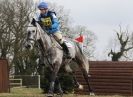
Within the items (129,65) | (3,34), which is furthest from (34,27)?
(3,34)

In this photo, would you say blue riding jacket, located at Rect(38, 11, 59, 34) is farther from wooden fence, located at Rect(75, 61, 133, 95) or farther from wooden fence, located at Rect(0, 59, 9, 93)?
wooden fence, located at Rect(0, 59, 9, 93)

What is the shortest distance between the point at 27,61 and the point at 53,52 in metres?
52.1

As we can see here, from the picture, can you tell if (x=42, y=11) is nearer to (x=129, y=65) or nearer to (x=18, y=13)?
(x=129, y=65)

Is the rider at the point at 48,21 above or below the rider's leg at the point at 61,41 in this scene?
above

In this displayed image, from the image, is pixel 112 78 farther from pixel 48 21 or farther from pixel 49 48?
pixel 49 48

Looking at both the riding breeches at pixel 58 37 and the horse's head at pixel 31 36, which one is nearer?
the horse's head at pixel 31 36

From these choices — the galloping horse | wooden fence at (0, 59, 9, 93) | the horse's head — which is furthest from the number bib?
wooden fence at (0, 59, 9, 93)

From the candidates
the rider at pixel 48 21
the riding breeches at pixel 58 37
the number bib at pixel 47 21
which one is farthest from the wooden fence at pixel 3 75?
the number bib at pixel 47 21

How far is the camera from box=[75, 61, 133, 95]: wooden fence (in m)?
24.7

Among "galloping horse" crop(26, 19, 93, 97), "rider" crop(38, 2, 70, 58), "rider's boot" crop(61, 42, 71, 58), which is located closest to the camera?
"galloping horse" crop(26, 19, 93, 97)

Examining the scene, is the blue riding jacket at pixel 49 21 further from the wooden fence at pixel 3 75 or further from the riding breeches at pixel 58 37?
the wooden fence at pixel 3 75

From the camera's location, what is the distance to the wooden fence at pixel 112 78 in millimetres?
24734

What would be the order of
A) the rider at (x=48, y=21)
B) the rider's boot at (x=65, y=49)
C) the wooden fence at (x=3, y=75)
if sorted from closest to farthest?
1. the rider at (x=48, y=21)
2. the rider's boot at (x=65, y=49)
3. the wooden fence at (x=3, y=75)

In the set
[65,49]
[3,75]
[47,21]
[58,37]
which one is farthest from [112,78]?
[47,21]
